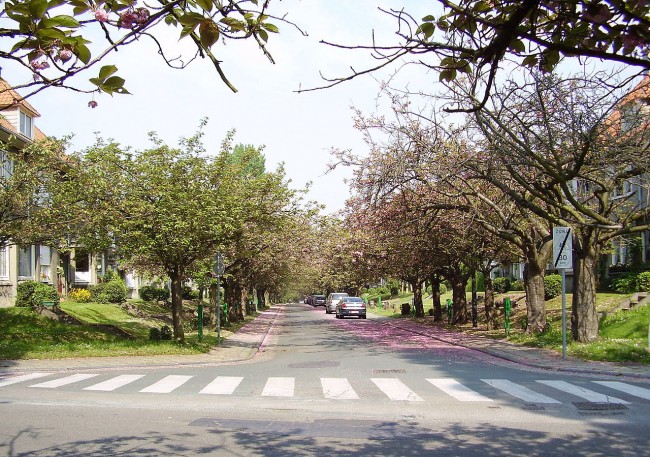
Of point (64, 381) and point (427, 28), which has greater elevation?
point (427, 28)

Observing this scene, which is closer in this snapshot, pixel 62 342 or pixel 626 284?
pixel 62 342

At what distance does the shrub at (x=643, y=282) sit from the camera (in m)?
27.2

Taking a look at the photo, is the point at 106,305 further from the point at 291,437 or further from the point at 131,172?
the point at 291,437

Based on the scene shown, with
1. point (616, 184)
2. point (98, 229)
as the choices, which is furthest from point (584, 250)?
point (98, 229)

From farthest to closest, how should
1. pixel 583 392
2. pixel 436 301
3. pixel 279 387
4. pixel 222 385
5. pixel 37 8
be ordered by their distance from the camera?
pixel 436 301 → pixel 222 385 → pixel 279 387 → pixel 583 392 → pixel 37 8

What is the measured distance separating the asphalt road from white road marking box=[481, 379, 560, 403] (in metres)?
0.02

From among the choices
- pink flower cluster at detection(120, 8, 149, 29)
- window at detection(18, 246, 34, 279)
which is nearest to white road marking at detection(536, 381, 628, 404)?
pink flower cluster at detection(120, 8, 149, 29)

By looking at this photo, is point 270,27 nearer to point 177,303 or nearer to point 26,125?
point 177,303

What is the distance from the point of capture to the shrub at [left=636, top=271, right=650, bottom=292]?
89.4 feet

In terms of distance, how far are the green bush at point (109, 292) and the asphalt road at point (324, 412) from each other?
21.4 meters

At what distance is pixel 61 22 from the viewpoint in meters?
3.60

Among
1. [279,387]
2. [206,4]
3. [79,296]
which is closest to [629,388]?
[279,387]

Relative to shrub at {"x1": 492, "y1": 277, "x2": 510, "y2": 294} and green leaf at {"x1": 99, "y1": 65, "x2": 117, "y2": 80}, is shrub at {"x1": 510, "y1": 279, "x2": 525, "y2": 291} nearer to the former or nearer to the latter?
shrub at {"x1": 492, "y1": 277, "x2": 510, "y2": 294}

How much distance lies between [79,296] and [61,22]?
34464 mm
